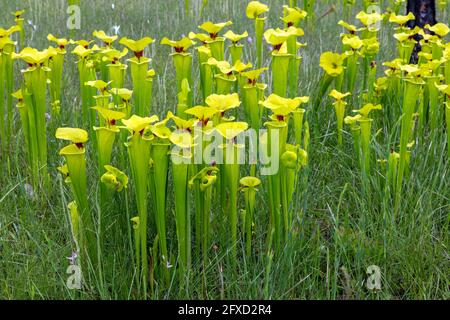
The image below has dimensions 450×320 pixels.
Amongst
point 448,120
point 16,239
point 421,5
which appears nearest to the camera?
point 16,239

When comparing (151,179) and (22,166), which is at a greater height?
(151,179)

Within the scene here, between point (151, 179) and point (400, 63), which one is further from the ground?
point (400, 63)

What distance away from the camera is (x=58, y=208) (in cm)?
203

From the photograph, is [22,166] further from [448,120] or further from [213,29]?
[448,120]

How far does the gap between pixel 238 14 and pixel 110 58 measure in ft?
11.1

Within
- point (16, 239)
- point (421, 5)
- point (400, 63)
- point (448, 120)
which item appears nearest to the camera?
point (16, 239)

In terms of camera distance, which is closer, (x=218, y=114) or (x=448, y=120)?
(x=218, y=114)

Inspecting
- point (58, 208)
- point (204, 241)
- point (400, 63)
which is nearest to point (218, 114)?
point (204, 241)

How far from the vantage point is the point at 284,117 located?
4.99 feet

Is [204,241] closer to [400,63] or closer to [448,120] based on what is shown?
[448,120]
